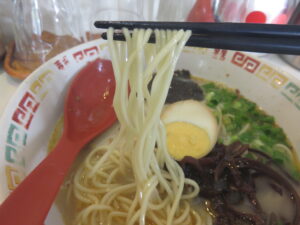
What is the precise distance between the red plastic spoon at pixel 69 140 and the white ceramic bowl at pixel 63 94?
0.19 ft

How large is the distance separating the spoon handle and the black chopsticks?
0.52 metres

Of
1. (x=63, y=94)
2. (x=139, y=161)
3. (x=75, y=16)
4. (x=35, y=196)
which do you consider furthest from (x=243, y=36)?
(x=75, y=16)

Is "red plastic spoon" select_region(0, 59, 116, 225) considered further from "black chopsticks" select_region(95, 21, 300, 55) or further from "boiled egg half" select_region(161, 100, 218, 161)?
"black chopsticks" select_region(95, 21, 300, 55)

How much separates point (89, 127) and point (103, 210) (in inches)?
14.8

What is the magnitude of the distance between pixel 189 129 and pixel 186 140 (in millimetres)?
67

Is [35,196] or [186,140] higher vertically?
[35,196]

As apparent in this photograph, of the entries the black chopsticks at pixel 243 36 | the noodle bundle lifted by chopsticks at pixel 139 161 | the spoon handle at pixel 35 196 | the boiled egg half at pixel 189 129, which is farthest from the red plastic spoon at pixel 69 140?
the black chopsticks at pixel 243 36

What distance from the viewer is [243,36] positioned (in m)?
0.69

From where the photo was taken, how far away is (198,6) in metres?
1.71

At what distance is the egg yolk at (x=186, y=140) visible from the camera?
109cm

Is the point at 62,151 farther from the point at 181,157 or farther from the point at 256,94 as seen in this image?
the point at 256,94

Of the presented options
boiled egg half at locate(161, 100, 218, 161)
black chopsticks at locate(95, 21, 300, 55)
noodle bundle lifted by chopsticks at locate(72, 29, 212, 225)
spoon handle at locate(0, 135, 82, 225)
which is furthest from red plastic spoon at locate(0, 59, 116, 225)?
black chopsticks at locate(95, 21, 300, 55)

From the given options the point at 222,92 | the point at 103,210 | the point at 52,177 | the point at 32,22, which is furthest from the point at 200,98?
the point at 32,22

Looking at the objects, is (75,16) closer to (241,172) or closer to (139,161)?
(139,161)
